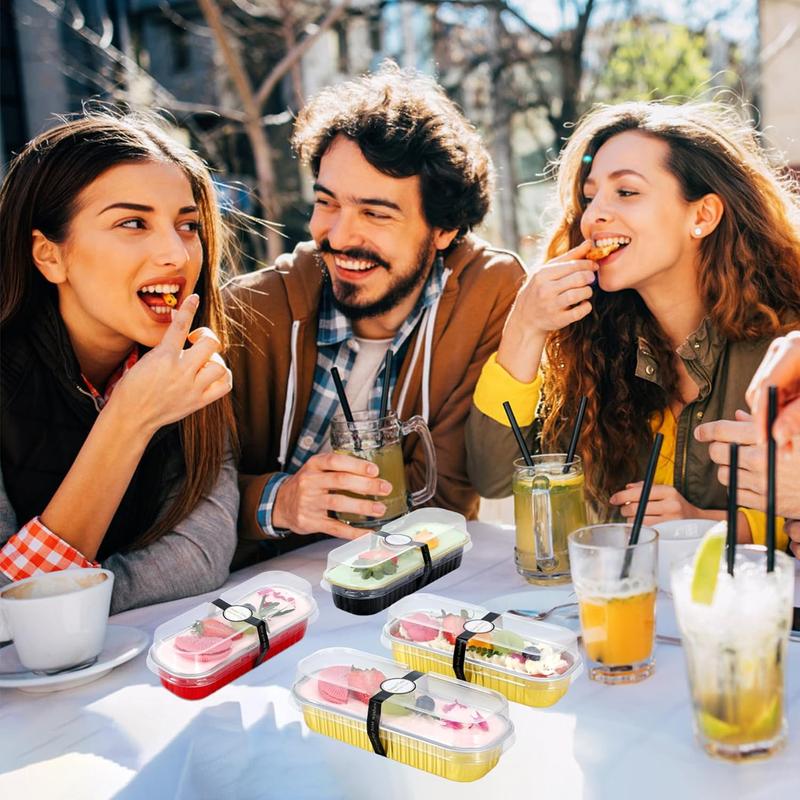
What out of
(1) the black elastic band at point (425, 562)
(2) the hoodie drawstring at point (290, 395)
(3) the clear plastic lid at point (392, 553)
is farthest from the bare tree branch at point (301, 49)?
(1) the black elastic band at point (425, 562)

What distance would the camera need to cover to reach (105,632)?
145 centimetres

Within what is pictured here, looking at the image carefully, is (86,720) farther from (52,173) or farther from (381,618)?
(52,173)

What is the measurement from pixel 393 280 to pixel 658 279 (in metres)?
0.76

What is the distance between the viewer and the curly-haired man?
8.20 feet

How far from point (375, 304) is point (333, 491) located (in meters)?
0.76

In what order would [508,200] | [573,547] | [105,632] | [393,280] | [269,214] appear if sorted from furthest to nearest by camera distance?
[508,200] < [269,214] < [393,280] < [105,632] < [573,547]

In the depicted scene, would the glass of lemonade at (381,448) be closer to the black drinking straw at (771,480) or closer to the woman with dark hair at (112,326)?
the woman with dark hair at (112,326)

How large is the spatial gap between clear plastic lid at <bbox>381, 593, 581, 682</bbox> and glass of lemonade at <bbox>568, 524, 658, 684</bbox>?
0.14ft

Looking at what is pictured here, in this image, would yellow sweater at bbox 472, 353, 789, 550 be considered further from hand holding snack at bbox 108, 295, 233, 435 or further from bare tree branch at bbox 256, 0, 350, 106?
bare tree branch at bbox 256, 0, 350, 106

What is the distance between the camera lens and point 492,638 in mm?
1267

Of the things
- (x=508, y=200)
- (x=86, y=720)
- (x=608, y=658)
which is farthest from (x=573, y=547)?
(x=508, y=200)

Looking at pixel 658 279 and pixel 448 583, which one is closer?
pixel 448 583

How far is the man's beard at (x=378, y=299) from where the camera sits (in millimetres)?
2551

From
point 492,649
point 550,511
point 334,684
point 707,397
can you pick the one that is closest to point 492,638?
point 492,649
